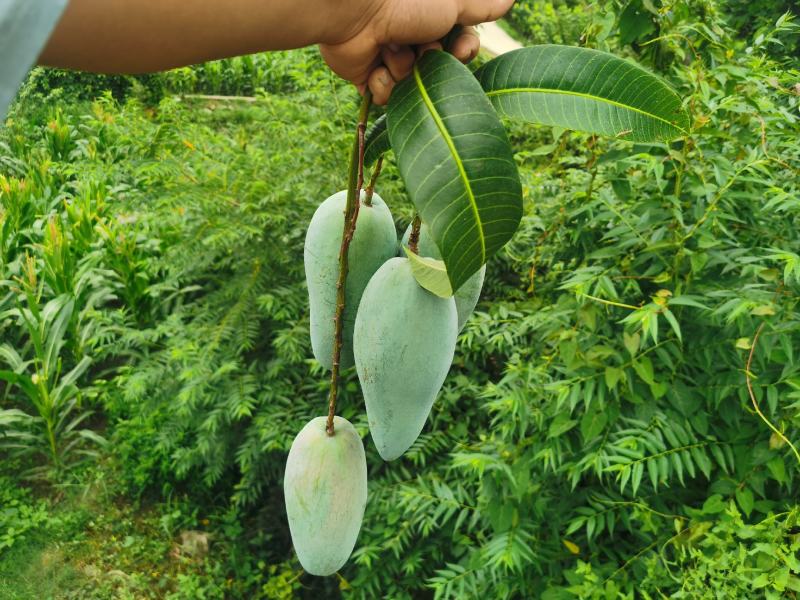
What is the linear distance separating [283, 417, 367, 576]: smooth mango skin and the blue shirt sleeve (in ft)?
1.20

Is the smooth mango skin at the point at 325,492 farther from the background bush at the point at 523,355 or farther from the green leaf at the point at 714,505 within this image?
the green leaf at the point at 714,505

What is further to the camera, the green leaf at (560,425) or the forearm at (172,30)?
the green leaf at (560,425)

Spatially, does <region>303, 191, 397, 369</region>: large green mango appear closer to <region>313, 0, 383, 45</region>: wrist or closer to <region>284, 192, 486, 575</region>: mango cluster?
<region>284, 192, 486, 575</region>: mango cluster

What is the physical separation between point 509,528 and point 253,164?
1532mm

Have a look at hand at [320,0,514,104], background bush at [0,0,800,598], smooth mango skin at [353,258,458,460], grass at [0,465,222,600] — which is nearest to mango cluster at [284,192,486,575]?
smooth mango skin at [353,258,458,460]

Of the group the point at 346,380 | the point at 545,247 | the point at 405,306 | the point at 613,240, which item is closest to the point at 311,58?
the point at 346,380

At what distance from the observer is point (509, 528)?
1367mm

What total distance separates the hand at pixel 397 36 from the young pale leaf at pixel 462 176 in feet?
0.23

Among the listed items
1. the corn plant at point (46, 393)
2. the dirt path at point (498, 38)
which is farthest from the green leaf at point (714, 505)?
the dirt path at point (498, 38)

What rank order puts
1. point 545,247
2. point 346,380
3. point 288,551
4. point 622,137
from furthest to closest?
point 288,551 → point 346,380 → point 545,247 → point 622,137

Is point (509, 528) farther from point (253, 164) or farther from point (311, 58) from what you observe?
point (311, 58)

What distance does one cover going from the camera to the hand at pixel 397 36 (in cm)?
48

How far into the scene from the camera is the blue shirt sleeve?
351 mm

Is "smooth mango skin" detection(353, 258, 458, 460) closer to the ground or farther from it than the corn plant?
farther from it
